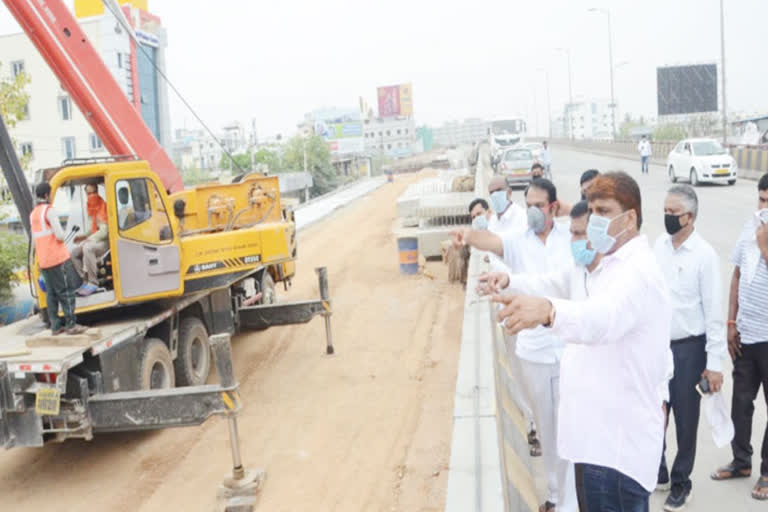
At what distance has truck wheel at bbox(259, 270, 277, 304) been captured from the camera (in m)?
12.3

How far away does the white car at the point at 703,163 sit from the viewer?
2517 cm

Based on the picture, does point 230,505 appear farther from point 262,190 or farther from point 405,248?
point 405,248

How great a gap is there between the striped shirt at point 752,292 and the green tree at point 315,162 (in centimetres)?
7016

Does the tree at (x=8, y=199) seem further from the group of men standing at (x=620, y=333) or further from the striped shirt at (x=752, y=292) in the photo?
the striped shirt at (x=752, y=292)

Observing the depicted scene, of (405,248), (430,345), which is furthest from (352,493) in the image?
(405,248)

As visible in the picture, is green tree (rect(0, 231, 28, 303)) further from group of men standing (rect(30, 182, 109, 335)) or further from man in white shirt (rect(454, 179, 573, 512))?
man in white shirt (rect(454, 179, 573, 512))

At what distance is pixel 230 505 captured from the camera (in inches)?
246

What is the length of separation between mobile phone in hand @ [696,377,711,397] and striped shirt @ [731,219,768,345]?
1.93ft

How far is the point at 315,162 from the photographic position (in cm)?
7725

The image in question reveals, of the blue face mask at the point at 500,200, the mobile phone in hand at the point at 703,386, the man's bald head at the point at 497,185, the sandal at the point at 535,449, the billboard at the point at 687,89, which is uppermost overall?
the billboard at the point at 687,89

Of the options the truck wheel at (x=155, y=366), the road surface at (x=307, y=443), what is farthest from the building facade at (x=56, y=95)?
the truck wheel at (x=155, y=366)

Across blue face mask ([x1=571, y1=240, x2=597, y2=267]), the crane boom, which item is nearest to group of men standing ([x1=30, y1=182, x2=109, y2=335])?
the crane boom

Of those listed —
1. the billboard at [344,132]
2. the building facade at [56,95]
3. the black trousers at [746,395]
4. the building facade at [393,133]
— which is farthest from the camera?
the building facade at [393,133]

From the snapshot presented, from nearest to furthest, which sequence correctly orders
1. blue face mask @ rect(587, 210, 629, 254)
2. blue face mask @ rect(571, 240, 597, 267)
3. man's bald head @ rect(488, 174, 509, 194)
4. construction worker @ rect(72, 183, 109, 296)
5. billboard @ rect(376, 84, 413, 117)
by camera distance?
1. blue face mask @ rect(587, 210, 629, 254)
2. blue face mask @ rect(571, 240, 597, 267)
3. man's bald head @ rect(488, 174, 509, 194)
4. construction worker @ rect(72, 183, 109, 296)
5. billboard @ rect(376, 84, 413, 117)
